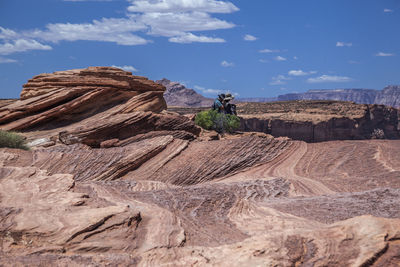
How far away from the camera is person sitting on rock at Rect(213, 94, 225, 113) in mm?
43656

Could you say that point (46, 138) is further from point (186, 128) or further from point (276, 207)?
point (276, 207)

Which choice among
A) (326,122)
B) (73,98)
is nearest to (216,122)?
(73,98)

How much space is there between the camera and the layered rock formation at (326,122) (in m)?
70.3

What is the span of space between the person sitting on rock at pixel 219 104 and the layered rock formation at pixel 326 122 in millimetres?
22347

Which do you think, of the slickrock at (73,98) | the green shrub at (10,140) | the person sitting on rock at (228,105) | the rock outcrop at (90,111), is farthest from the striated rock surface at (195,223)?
the person sitting on rock at (228,105)

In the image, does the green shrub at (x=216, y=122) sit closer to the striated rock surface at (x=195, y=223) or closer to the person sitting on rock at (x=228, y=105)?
the person sitting on rock at (x=228, y=105)

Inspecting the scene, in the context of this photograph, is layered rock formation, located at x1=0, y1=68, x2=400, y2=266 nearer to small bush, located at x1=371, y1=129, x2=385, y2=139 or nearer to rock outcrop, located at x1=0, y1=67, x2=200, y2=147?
rock outcrop, located at x1=0, y1=67, x2=200, y2=147

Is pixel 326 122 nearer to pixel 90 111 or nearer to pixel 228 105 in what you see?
pixel 228 105

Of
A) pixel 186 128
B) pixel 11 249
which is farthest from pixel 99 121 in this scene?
pixel 11 249

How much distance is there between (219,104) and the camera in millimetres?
43969

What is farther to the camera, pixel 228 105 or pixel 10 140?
pixel 228 105

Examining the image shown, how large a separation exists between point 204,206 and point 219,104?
36.6 meters

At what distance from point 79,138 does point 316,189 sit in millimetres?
12131

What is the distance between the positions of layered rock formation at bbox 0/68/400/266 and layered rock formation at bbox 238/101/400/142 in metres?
50.1
